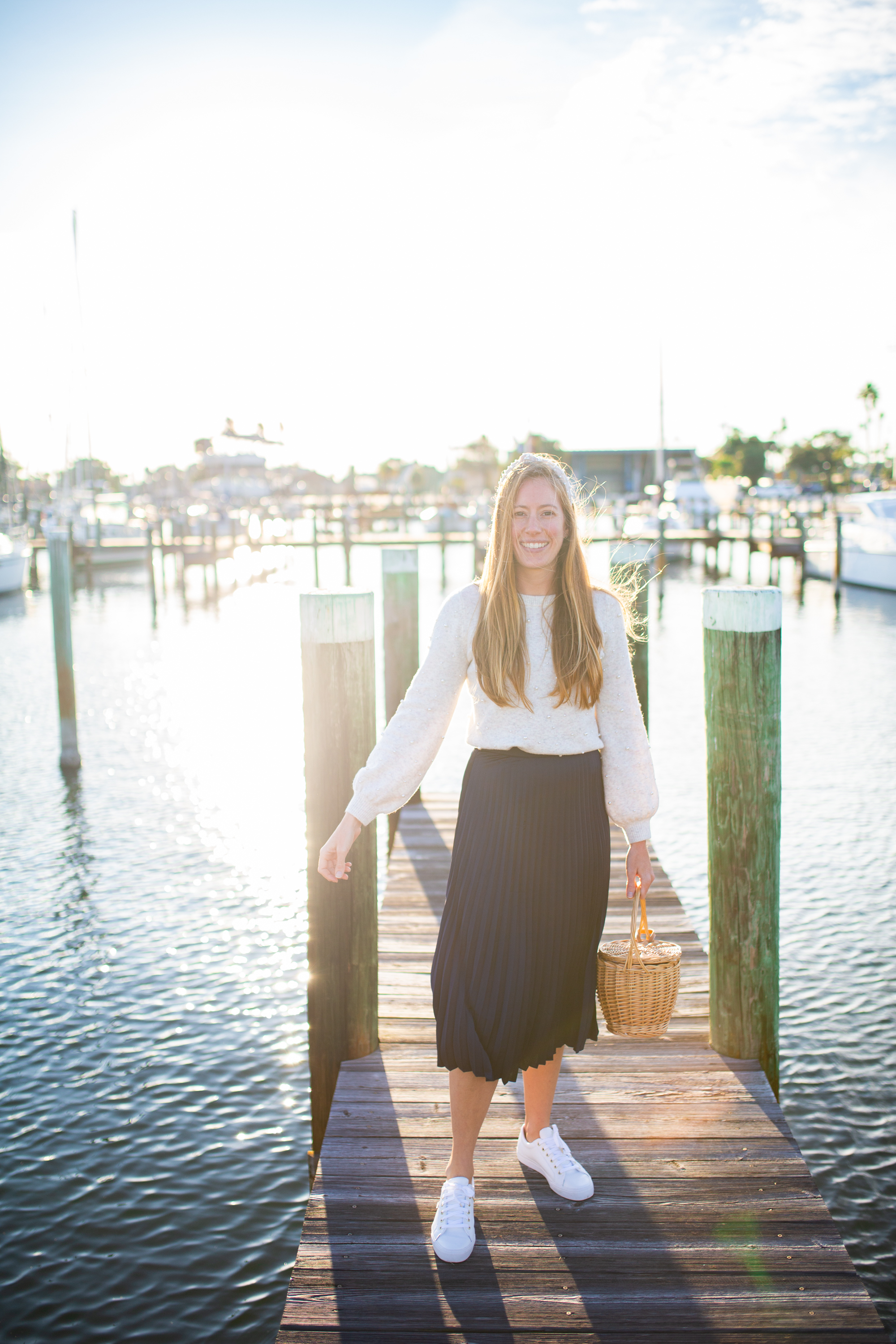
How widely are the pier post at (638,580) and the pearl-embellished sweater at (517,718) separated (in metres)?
1.51

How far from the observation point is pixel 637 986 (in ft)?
9.44

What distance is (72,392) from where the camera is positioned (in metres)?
40.4

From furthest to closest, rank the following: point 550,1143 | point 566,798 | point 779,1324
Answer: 1. point 550,1143
2. point 566,798
3. point 779,1324

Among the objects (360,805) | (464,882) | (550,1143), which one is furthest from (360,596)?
(550,1143)

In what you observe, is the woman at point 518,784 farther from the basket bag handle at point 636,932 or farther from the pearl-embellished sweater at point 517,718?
the basket bag handle at point 636,932

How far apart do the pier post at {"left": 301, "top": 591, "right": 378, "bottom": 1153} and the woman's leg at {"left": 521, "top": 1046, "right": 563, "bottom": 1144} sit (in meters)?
0.76

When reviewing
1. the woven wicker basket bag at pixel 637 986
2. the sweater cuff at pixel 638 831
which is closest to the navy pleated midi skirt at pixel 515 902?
the sweater cuff at pixel 638 831

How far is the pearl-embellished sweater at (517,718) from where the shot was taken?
98.8 inches

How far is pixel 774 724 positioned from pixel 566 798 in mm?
1051

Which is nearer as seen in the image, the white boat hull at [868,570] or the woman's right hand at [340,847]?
the woman's right hand at [340,847]

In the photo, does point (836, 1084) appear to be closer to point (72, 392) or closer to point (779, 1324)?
point (779, 1324)

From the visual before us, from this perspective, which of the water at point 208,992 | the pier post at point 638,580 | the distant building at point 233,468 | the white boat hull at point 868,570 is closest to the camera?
the water at point 208,992

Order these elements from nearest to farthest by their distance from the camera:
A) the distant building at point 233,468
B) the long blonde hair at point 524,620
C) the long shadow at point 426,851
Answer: the long blonde hair at point 524,620 → the long shadow at point 426,851 → the distant building at point 233,468

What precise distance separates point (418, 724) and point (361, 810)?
265mm
